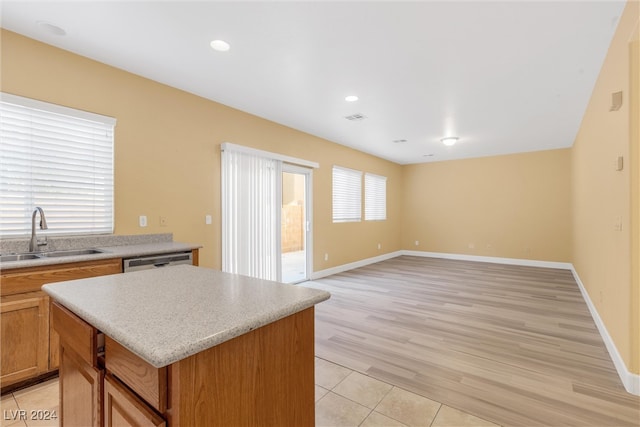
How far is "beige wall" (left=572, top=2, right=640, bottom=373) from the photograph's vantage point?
6.77 ft

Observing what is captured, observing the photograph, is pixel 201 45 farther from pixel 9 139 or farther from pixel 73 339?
pixel 73 339

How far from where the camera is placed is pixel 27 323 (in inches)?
83.4

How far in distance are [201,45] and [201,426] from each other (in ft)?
9.13

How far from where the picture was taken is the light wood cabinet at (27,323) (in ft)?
6.70

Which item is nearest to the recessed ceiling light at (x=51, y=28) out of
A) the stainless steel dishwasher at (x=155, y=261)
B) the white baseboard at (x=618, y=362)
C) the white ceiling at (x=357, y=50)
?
the white ceiling at (x=357, y=50)

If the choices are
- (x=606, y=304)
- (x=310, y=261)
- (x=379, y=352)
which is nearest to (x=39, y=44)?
(x=379, y=352)

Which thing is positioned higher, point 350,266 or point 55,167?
point 55,167

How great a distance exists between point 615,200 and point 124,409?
11.3 feet

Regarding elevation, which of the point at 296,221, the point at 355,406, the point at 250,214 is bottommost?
the point at 355,406

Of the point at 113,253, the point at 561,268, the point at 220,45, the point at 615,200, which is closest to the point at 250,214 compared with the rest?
the point at 113,253

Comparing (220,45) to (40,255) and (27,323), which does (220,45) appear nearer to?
(40,255)

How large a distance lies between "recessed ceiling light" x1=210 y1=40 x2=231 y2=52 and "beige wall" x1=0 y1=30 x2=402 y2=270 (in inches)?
44.2

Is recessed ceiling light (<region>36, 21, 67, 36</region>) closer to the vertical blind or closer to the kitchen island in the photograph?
the vertical blind

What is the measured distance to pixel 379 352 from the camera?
2.79 metres
